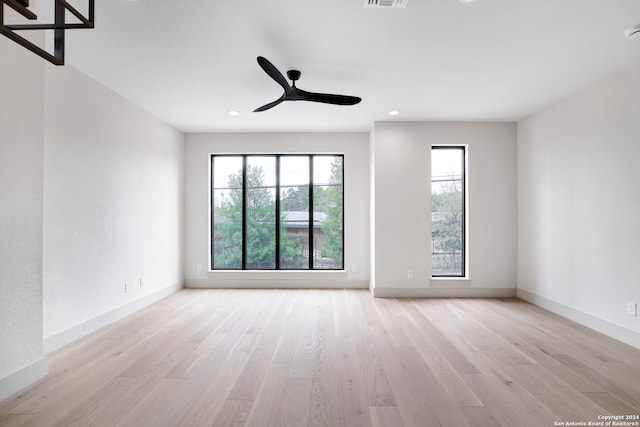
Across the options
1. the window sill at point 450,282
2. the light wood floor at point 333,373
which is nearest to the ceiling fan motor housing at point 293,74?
the light wood floor at point 333,373

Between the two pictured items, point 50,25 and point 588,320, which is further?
point 588,320

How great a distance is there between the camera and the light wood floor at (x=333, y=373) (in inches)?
81.7

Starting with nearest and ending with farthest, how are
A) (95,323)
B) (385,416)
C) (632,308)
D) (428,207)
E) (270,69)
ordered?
1. (385,416)
2. (270,69)
3. (632,308)
4. (95,323)
5. (428,207)

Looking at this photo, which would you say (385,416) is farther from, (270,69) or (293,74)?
(293,74)

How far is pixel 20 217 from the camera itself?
7.75ft

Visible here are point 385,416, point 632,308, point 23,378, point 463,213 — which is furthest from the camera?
point 463,213

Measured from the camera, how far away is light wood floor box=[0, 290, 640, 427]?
6.81ft

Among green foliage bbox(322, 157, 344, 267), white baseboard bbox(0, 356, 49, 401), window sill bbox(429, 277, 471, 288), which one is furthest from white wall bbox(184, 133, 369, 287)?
white baseboard bbox(0, 356, 49, 401)

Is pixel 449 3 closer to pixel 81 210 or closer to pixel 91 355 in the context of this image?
pixel 81 210

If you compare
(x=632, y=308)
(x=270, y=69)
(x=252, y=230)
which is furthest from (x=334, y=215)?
(x=632, y=308)

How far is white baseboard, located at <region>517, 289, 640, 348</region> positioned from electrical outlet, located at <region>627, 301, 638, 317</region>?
17 cm

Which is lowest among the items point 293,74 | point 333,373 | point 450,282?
point 333,373

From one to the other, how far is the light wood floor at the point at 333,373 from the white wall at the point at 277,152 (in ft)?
5.15

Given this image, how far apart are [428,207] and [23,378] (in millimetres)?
4876
